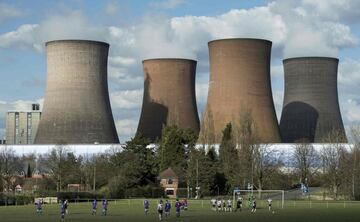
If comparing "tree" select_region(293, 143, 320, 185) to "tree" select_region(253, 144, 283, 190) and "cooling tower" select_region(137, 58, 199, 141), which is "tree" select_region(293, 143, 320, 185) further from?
"cooling tower" select_region(137, 58, 199, 141)

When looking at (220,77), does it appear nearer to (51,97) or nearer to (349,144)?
(51,97)

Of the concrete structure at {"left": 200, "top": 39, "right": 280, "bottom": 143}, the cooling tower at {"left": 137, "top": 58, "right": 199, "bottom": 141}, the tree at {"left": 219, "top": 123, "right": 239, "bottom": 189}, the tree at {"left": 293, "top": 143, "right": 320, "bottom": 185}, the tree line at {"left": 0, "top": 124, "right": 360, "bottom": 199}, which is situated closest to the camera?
the concrete structure at {"left": 200, "top": 39, "right": 280, "bottom": 143}

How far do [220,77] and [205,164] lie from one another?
19.5 ft

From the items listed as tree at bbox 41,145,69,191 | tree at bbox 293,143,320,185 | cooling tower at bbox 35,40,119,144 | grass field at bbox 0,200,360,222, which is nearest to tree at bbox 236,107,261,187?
tree at bbox 293,143,320,185

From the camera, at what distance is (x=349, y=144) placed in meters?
59.9

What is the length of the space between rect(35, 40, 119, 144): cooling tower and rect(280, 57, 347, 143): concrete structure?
46.4 ft

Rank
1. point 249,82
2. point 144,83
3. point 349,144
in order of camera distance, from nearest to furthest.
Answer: point 249,82, point 144,83, point 349,144

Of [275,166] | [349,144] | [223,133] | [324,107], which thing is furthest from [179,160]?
[349,144]

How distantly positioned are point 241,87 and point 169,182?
28.2ft

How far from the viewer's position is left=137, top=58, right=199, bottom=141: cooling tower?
53531 mm

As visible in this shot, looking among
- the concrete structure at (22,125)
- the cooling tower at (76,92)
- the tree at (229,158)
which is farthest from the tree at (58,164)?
the concrete structure at (22,125)

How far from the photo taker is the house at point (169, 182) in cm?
5125

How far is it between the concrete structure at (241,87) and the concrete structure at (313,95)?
4645mm

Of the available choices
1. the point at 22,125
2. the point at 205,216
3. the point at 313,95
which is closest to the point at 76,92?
the point at 313,95
